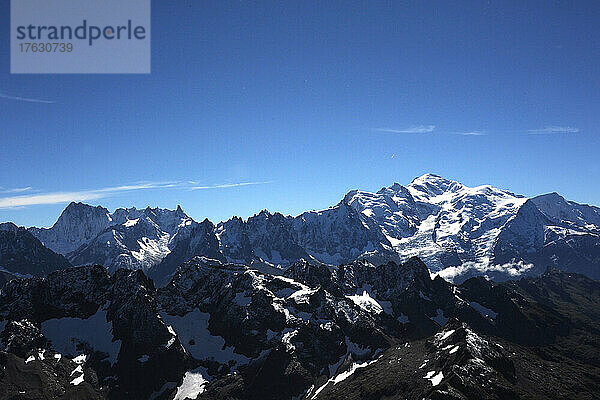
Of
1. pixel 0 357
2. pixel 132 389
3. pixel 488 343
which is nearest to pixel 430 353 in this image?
pixel 488 343

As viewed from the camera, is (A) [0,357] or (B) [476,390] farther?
(A) [0,357]

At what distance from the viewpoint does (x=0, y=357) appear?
184250 mm

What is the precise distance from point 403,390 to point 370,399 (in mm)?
13286

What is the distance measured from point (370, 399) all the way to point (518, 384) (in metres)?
55.6

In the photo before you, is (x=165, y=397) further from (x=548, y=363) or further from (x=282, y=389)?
(x=548, y=363)

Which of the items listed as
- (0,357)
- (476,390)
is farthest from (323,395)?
(0,357)

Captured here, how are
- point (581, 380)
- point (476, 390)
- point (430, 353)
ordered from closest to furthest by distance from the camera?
point (476, 390), point (581, 380), point (430, 353)

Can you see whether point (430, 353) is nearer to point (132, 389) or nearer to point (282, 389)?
point (282, 389)

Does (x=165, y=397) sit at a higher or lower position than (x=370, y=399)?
lower

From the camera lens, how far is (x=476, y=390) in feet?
452

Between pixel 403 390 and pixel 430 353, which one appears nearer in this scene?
pixel 403 390

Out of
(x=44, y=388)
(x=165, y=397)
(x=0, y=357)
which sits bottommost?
(x=165, y=397)

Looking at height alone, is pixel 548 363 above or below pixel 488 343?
below

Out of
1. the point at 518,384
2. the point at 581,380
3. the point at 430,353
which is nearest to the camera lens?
the point at 518,384
